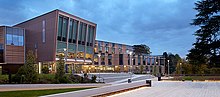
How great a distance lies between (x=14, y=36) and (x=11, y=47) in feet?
9.30

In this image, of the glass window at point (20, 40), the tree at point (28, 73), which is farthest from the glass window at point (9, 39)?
the tree at point (28, 73)

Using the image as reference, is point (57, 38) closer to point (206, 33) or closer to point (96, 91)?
point (206, 33)

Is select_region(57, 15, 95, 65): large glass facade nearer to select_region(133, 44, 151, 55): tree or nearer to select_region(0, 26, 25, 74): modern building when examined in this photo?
select_region(0, 26, 25, 74): modern building

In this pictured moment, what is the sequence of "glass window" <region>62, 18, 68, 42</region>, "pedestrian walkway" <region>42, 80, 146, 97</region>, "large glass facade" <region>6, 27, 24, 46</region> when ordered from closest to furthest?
"pedestrian walkway" <region>42, 80, 146, 97</region> < "large glass facade" <region>6, 27, 24, 46</region> < "glass window" <region>62, 18, 68, 42</region>

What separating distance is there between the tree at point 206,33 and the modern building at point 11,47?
150ft

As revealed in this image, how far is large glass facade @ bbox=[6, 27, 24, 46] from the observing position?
211ft

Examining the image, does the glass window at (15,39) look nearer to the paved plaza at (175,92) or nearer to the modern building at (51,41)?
the modern building at (51,41)

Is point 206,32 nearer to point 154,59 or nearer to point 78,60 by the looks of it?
point 78,60

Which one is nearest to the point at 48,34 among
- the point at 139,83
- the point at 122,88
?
the point at 139,83

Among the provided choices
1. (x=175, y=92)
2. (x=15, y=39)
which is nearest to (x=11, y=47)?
(x=15, y=39)

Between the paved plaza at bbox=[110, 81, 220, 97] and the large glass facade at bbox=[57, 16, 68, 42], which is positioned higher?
the large glass facade at bbox=[57, 16, 68, 42]

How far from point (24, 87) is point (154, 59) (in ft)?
374

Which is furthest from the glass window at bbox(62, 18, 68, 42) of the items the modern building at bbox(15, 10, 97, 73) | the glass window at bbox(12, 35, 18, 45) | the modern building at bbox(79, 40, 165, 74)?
the modern building at bbox(79, 40, 165, 74)

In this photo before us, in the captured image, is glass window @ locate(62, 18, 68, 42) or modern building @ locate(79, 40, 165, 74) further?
modern building @ locate(79, 40, 165, 74)
